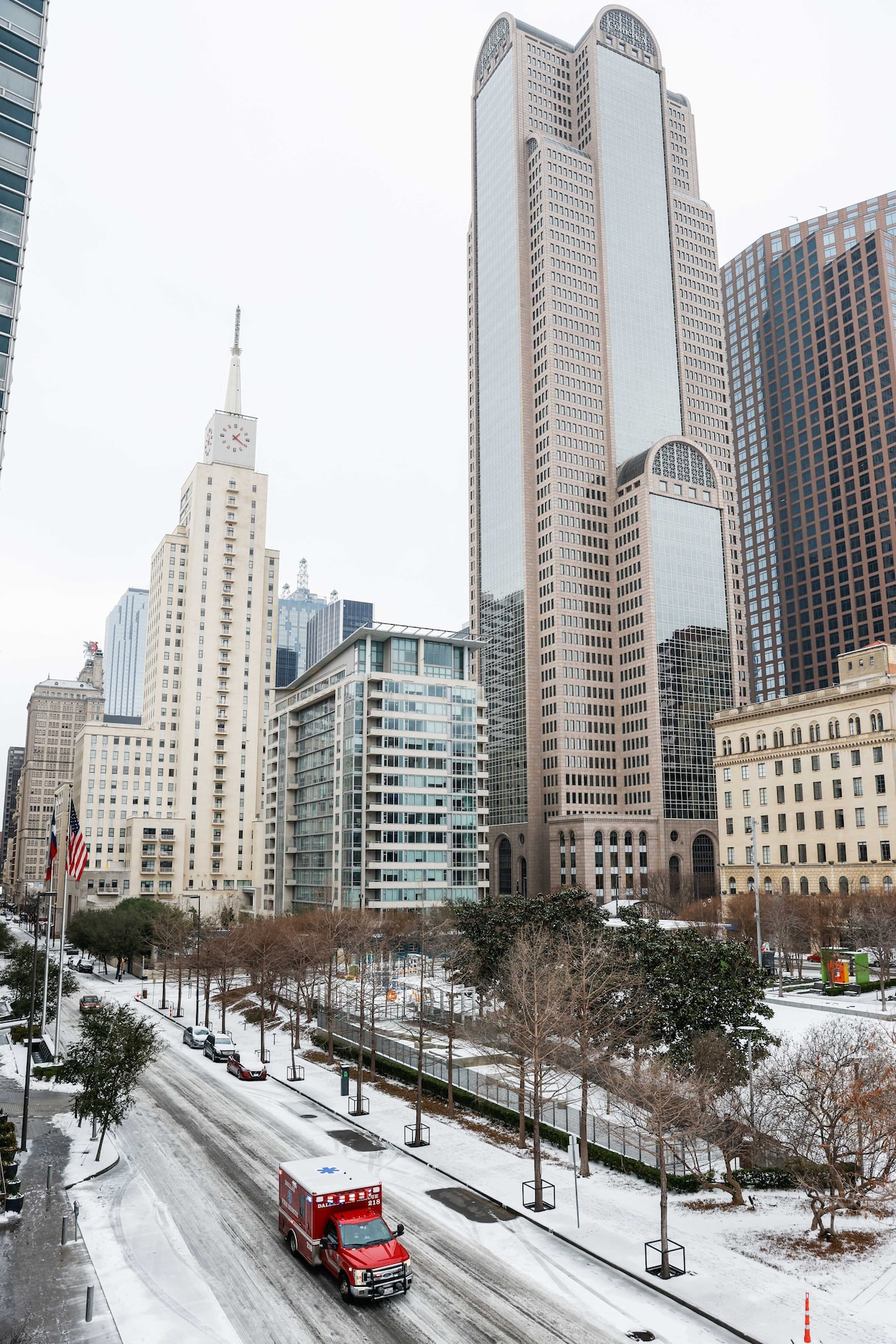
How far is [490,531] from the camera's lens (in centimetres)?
19112

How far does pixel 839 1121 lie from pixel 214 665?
156 m

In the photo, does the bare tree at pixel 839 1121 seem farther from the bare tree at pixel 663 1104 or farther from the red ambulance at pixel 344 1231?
the red ambulance at pixel 344 1231

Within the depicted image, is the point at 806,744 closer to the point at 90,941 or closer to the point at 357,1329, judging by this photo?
the point at 90,941

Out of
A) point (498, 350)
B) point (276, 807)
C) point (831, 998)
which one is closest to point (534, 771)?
point (276, 807)

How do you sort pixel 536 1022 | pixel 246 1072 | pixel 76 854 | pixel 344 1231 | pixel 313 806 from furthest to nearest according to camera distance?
1. pixel 313 806
2. pixel 246 1072
3. pixel 76 854
4. pixel 536 1022
5. pixel 344 1231

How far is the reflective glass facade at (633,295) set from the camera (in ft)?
618

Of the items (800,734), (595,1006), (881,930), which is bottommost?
(595,1006)

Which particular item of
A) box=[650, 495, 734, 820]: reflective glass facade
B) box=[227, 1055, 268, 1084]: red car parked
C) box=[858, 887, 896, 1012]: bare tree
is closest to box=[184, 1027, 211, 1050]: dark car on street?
box=[227, 1055, 268, 1084]: red car parked

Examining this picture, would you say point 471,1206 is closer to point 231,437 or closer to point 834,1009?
point 834,1009

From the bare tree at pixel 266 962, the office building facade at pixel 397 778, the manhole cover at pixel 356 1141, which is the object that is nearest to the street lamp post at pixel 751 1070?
the manhole cover at pixel 356 1141

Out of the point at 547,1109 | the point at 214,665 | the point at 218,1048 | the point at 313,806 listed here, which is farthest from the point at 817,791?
the point at 214,665

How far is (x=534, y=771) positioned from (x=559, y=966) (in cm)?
13189

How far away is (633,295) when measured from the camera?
193 meters

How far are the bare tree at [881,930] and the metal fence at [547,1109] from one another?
22.7m
